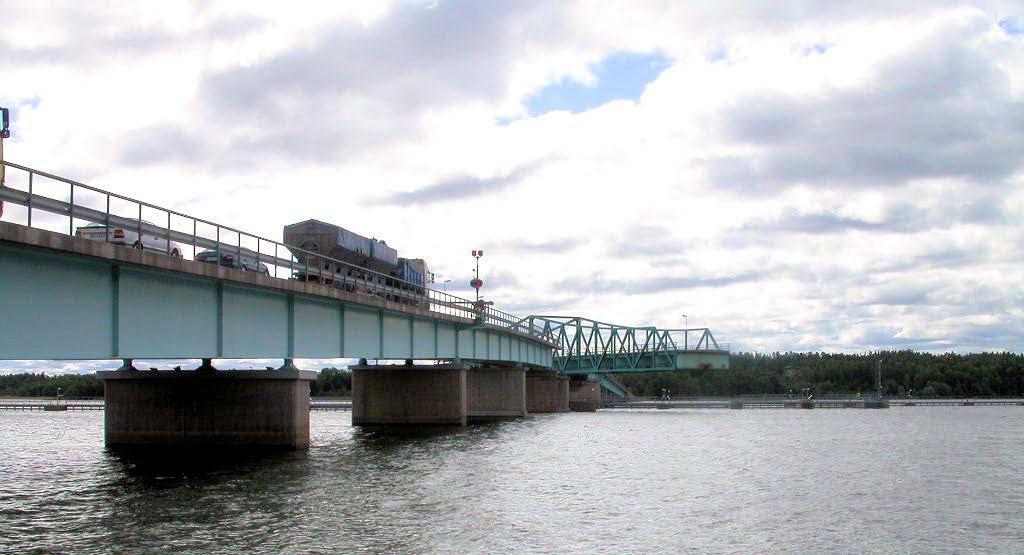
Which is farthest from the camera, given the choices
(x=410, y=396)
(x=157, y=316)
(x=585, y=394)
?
(x=585, y=394)

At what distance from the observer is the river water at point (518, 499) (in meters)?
27.8

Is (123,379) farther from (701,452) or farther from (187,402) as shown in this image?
(701,452)

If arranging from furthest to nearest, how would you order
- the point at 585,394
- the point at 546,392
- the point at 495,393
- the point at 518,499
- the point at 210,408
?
the point at 585,394 → the point at 546,392 → the point at 495,393 → the point at 210,408 → the point at 518,499

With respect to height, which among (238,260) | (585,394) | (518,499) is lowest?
(585,394)

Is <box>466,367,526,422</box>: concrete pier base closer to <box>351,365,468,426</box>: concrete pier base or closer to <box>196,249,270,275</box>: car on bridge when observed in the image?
<box>351,365,468,426</box>: concrete pier base

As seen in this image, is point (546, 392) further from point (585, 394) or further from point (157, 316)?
point (157, 316)

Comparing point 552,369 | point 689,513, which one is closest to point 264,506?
point 689,513

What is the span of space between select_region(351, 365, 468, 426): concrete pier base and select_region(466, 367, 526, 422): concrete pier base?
22.3 m

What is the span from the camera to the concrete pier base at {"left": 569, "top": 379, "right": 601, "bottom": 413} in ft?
463

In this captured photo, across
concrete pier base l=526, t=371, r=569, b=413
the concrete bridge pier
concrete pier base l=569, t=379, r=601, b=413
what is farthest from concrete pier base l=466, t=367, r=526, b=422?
the concrete bridge pier

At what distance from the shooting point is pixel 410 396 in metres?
82.0

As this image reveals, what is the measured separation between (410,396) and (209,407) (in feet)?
93.8

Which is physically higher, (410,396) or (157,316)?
(157,316)

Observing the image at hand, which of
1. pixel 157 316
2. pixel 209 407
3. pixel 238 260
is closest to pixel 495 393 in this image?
pixel 209 407
